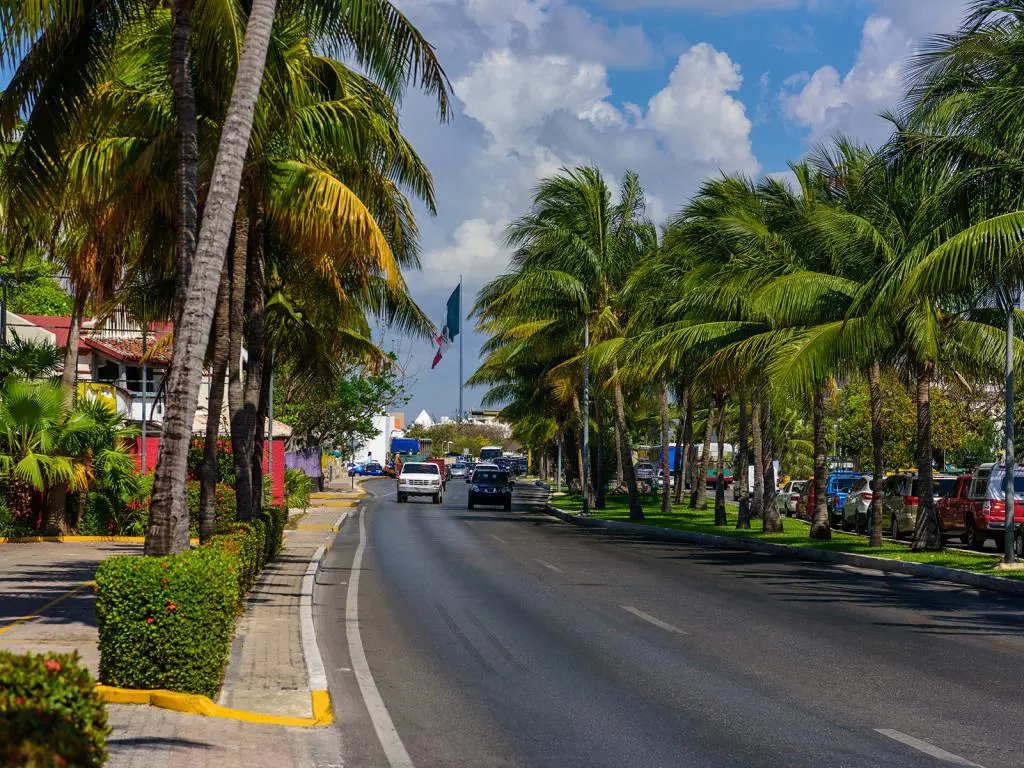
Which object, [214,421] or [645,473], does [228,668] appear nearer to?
[214,421]

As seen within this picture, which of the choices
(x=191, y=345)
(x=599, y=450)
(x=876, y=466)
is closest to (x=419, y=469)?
(x=599, y=450)

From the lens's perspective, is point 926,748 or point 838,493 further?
point 838,493

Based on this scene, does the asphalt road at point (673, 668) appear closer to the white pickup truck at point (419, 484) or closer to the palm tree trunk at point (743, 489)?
the palm tree trunk at point (743, 489)

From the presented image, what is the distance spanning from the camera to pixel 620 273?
44.2 metres

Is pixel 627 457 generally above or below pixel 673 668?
above

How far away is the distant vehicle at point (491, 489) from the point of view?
5419cm

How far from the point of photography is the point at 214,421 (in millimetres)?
18359

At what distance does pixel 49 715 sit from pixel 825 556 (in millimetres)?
23722

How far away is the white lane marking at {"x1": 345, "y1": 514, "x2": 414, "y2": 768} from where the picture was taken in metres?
8.30

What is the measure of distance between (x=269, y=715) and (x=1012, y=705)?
6.04 metres

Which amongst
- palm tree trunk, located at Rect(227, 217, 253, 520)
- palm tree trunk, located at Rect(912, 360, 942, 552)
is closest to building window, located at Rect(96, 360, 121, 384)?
palm tree trunk, located at Rect(227, 217, 253, 520)

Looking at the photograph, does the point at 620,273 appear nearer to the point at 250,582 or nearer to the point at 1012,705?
the point at 250,582

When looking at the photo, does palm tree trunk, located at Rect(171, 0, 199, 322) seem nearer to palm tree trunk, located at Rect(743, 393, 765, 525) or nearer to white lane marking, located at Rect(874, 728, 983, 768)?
white lane marking, located at Rect(874, 728, 983, 768)

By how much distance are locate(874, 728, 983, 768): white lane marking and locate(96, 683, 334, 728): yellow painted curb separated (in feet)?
13.8
